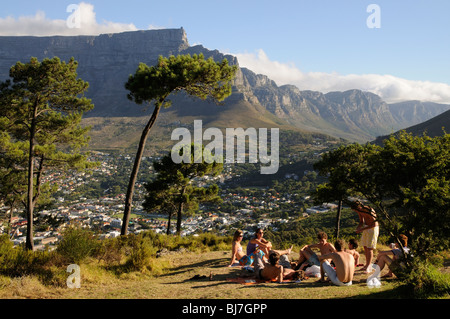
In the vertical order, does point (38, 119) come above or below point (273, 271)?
above

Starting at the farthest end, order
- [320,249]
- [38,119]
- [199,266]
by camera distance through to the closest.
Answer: [38,119] → [199,266] → [320,249]

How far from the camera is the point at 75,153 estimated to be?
572 inches

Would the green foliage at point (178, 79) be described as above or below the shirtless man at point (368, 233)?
above

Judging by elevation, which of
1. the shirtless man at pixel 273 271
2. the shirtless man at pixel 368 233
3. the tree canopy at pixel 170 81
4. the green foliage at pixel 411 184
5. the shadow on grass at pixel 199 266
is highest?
the tree canopy at pixel 170 81

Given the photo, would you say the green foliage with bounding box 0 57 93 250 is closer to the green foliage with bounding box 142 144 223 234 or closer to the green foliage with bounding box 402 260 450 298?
the green foliage with bounding box 142 144 223 234

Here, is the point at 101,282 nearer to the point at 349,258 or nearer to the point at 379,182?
the point at 349,258

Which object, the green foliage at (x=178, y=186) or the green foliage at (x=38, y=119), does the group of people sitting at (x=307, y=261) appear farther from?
the green foliage at (x=38, y=119)

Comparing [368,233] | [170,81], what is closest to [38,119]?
[170,81]

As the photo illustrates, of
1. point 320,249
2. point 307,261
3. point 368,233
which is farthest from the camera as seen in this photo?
point 368,233

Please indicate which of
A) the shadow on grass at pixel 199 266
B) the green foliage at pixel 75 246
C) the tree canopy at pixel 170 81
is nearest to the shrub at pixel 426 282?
the shadow on grass at pixel 199 266

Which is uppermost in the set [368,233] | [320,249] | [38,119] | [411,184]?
[38,119]

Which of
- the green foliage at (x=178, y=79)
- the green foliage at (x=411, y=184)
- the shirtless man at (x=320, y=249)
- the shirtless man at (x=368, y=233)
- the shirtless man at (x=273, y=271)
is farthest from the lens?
the green foliage at (x=178, y=79)

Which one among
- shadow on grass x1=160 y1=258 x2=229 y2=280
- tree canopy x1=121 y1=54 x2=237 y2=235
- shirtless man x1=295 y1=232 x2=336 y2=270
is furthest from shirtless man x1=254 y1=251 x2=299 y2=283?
tree canopy x1=121 y1=54 x2=237 y2=235

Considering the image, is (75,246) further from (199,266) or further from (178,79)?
(178,79)
